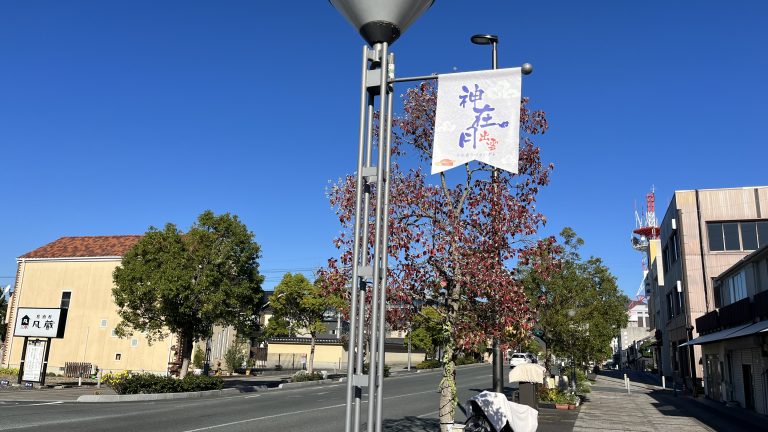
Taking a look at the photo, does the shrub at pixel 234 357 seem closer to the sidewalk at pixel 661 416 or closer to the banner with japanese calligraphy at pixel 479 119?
the sidewalk at pixel 661 416

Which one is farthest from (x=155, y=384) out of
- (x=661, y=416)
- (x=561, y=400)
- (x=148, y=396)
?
(x=661, y=416)

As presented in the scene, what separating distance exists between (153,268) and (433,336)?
135ft

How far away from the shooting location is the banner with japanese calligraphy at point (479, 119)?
580cm

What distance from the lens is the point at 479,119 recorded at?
19.6 feet

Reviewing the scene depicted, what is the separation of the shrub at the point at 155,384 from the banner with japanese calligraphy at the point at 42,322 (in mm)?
6638

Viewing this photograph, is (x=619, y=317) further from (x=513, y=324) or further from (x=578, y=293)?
(x=513, y=324)

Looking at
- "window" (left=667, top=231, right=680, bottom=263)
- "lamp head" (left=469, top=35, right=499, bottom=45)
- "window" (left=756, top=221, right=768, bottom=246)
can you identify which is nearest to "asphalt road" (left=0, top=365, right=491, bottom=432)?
"lamp head" (left=469, top=35, right=499, bottom=45)

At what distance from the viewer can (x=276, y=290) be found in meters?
43.1

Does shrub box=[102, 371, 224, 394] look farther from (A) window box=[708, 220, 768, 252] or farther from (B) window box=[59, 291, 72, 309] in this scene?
(A) window box=[708, 220, 768, 252]

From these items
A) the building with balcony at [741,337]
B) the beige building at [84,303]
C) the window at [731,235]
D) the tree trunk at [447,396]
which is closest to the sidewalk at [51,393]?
the beige building at [84,303]

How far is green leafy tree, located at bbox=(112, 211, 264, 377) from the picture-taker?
28234 mm

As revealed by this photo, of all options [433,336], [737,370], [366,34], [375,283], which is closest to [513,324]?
[375,283]

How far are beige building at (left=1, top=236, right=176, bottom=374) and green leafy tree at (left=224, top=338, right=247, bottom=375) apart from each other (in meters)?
5.34

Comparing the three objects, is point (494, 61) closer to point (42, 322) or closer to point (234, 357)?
point (42, 322)
